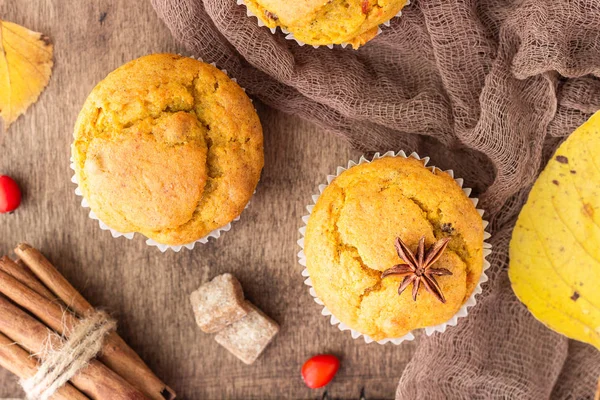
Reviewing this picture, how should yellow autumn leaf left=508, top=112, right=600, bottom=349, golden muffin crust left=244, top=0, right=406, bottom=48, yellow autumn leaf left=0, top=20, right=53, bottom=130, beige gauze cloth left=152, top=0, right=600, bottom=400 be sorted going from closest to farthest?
1. golden muffin crust left=244, top=0, right=406, bottom=48
2. beige gauze cloth left=152, top=0, right=600, bottom=400
3. yellow autumn leaf left=508, top=112, right=600, bottom=349
4. yellow autumn leaf left=0, top=20, right=53, bottom=130

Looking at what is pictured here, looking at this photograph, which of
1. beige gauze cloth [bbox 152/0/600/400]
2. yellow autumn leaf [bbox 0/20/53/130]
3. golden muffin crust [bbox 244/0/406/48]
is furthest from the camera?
yellow autumn leaf [bbox 0/20/53/130]

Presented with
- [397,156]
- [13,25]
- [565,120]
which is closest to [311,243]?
[397,156]

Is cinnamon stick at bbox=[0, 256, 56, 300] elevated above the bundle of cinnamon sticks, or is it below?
above

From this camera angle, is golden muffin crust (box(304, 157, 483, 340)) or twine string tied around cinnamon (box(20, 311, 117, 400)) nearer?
golden muffin crust (box(304, 157, 483, 340))

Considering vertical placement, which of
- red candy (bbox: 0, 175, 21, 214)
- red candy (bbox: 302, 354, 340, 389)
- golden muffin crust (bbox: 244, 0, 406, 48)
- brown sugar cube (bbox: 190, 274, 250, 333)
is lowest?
red candy (bbox: 302, 354, 340, 389)

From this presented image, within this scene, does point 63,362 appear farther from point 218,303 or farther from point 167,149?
point 167,149

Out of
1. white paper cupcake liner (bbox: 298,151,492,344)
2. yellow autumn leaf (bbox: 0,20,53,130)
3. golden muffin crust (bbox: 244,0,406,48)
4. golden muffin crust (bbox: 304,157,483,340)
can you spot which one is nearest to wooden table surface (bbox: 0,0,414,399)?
yellow autumn leaf (bbox: 0,20,53,130)

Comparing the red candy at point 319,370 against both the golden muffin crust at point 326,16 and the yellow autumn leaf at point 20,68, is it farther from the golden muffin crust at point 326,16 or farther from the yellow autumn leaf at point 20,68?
the yellow autumn leaf at point 20,68

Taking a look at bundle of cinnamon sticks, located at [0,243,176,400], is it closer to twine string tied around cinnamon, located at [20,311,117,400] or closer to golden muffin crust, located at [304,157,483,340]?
twine string tied around cinnamon, located at [20,311,117,400]
